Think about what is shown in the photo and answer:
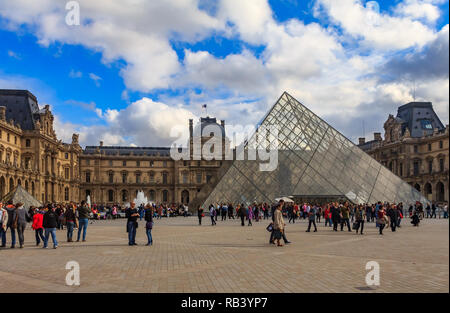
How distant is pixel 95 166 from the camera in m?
87.2

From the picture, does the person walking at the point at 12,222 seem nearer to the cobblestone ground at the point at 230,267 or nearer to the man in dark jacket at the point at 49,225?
the cobblestone ground at the point at 230,267

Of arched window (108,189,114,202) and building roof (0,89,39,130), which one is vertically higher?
building roof (0,89,39,130)

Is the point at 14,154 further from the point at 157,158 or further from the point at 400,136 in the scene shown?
the point at 400,136

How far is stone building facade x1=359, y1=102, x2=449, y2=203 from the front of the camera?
202 feet

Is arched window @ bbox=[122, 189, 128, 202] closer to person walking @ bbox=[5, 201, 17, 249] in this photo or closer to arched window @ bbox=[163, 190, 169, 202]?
arched window @ bbox=[163, 190, 169, 202]

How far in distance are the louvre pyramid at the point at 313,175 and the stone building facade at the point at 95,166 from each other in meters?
37.5

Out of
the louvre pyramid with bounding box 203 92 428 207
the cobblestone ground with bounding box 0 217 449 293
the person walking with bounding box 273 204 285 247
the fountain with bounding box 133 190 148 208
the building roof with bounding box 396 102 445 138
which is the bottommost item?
the fountain with bounding box 133 190 148 208

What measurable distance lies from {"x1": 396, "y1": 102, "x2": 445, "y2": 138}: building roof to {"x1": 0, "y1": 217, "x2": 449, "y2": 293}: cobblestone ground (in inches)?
2472

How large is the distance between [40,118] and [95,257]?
56.4 meters

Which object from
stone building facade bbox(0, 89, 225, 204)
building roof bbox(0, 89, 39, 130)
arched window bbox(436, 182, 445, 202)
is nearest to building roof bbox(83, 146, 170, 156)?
stone building facade bbox(0, 89, 225, 204)

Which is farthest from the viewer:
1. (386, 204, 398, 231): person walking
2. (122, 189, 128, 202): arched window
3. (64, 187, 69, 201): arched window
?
(122, 189, 128, 202): arched window

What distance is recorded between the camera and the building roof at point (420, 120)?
68.7 meters

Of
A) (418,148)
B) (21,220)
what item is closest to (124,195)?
(418,148)
